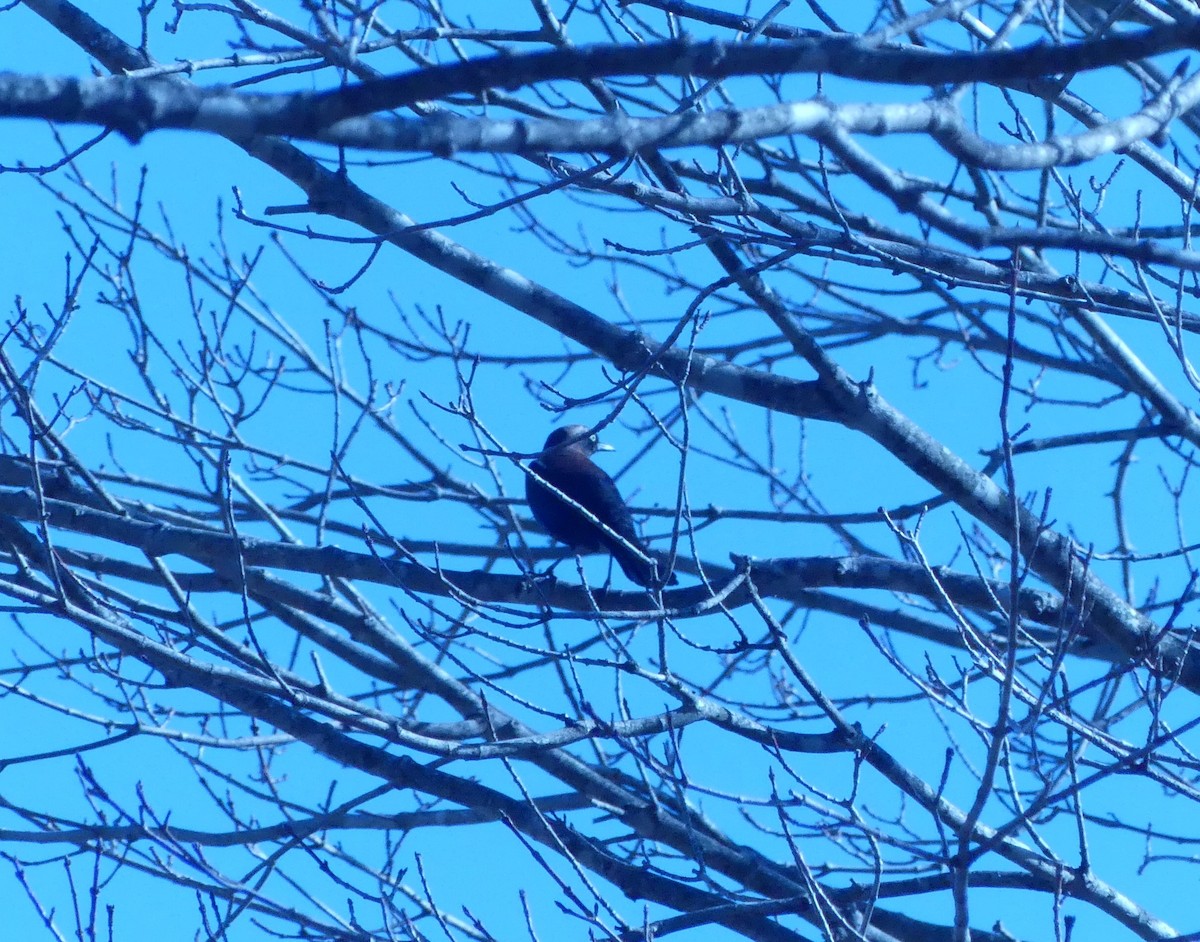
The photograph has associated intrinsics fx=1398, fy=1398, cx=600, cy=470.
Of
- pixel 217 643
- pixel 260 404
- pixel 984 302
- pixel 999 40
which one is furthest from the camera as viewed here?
pixel 984 302

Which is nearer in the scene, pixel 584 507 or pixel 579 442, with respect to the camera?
pixel 584 507

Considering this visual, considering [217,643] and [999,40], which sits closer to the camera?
[999,40]

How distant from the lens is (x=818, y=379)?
4.23m

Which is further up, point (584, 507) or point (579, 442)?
point (579, 442)

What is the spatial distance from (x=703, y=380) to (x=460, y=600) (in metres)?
1.18

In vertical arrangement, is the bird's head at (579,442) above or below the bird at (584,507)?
above

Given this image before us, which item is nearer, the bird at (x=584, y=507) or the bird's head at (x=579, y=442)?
the bird at (x=584, y=507)

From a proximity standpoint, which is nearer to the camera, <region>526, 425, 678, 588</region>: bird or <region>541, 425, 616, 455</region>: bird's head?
<region>526, 425, 678, 588</region>: bird

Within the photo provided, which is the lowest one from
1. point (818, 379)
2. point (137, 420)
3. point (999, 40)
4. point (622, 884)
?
point (622, 884)

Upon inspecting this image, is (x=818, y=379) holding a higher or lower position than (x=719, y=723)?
higher

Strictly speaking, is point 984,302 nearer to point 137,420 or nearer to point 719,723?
point 719,723

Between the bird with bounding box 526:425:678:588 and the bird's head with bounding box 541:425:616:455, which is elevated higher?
the bird's head with bounding box 541:425:616:455

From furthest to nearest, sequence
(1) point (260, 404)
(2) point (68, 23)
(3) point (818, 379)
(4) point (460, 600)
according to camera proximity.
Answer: (1) point (260, 404)
(2) point (68, 23)
(3) point (818, 379)
(4) point (460, 600)

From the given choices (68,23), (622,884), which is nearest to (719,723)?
(622,884)
